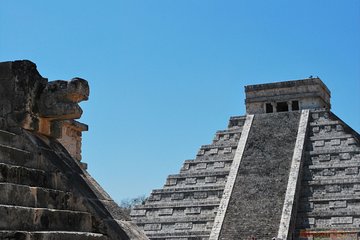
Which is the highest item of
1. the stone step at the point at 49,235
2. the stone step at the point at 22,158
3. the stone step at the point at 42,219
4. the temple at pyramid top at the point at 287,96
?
the temple at pyramid top at the point at 287,96

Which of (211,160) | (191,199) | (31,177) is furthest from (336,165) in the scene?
(31,177)

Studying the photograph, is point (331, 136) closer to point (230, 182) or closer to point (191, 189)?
point (230, 182)

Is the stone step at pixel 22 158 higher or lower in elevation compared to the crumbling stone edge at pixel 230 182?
lower

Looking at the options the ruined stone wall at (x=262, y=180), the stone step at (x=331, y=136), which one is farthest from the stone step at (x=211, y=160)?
the stone step at (x=331, y=136)

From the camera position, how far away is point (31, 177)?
4707 millimetres

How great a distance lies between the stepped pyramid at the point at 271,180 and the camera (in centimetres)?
1791

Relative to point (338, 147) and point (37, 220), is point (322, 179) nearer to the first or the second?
point (338, 147)

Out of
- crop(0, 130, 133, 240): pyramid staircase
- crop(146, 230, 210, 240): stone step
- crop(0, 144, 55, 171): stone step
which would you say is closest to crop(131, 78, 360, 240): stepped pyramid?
crop(146, 230, 210, 240): stone step

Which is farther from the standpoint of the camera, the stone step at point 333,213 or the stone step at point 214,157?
the stone step at point 214,157

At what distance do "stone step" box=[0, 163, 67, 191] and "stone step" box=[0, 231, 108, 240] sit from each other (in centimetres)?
48

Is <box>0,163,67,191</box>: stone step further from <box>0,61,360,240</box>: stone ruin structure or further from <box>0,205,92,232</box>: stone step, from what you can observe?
<box>0,205,92,232</box>: stone step

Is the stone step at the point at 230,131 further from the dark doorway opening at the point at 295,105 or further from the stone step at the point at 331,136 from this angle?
the stone step at the point at 331,136

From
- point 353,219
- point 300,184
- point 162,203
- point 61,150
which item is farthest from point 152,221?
point 61,150

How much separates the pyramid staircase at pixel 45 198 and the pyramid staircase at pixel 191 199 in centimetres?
1345
